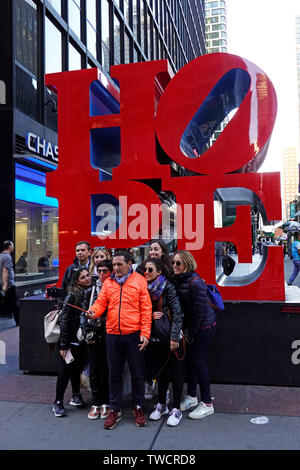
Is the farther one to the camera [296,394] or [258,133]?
[258,133]

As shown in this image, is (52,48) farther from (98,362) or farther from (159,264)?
(98,362)

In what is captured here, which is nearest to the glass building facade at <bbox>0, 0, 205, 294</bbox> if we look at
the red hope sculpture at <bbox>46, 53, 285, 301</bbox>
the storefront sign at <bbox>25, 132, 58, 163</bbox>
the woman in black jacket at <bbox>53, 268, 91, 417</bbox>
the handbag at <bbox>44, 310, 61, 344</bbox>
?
the storefront sign at <bbox>25, 132, 58, 163</bbox>

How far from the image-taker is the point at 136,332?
4004mm

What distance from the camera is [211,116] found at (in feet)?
21.3

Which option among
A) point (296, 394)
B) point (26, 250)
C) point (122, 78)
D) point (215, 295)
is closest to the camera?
point (215, 295)

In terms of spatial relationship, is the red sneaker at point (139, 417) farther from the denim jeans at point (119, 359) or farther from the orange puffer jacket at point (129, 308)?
the orange puffer jacket at point (129, 308)

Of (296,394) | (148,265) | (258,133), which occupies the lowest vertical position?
(296,394)

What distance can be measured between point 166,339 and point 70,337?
103 centimetres

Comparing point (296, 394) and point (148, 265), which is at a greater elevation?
point (148, 265)

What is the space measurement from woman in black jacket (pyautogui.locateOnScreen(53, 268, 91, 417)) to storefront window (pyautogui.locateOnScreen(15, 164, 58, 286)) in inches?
270

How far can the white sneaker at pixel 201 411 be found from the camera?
163 inches
